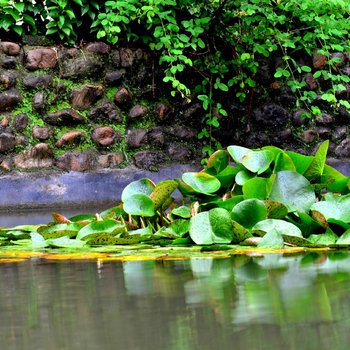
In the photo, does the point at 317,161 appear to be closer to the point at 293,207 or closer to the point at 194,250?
the point at 293,207

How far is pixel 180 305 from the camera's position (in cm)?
130

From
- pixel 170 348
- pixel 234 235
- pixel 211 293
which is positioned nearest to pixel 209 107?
pixel 234 235

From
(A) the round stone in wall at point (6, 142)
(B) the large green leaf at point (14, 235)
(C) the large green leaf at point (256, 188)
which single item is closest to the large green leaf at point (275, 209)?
(C) the large green leaf at point (256, 188)

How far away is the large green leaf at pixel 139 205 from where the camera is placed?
9.04 ft

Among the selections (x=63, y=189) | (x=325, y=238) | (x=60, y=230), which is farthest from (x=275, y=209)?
(x=63, y=189)

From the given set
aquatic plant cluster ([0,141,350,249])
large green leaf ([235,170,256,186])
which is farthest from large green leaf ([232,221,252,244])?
large green leaf ([235,170,256,186])

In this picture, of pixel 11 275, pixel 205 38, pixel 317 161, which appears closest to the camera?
pixel 11 275

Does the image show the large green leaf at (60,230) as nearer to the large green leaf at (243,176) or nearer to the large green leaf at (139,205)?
the large green leaf at (139,205)

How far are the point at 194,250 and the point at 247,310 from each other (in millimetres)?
1142

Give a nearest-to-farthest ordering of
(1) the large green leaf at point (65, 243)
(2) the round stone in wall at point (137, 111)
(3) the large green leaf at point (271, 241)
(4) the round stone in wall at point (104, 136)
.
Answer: (3) the large green leaf at point (271, 241), (1) the large green leaf at point (65, 243), (4) the round stone in wall at point (104, 136), (2) the round stone in wall at point (137, 111)

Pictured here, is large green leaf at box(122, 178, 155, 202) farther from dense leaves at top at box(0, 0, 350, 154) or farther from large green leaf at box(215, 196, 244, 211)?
dense leaves at top at box(0, 0, 350, 154)

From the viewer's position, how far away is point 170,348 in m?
0.95

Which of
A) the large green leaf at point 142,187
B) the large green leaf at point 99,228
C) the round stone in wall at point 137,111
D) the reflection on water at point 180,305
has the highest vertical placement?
the reflection on water at point 180,305

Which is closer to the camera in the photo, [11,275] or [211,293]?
[211,293]
